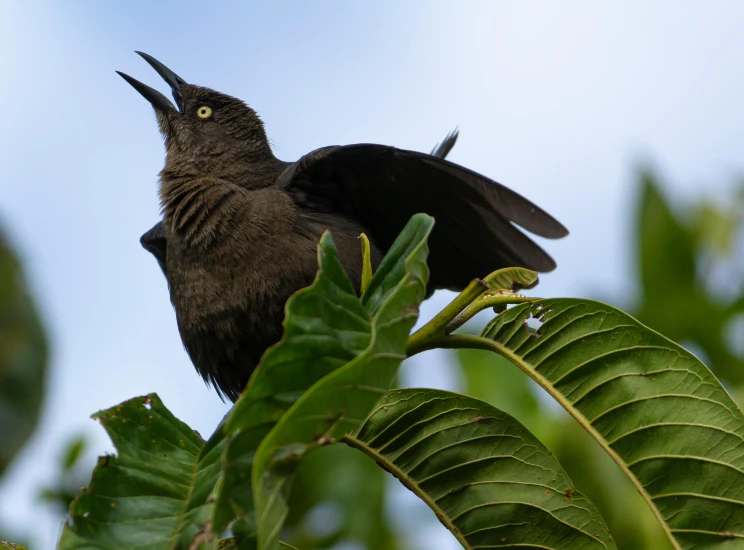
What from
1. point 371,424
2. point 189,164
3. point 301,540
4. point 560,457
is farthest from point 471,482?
point 189,164

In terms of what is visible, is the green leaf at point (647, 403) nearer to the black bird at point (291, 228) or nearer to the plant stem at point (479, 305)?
the plant stem at point (479, 305)

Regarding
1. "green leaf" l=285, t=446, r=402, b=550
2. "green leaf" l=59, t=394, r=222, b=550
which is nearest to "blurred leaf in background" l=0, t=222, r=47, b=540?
"green leaf" l=285, t=446, r=402, b=550

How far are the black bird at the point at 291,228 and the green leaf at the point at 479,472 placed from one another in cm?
117

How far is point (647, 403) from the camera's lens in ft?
6.29

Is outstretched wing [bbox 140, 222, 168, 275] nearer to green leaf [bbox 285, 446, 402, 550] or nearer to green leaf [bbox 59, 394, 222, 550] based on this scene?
green leaf [bbox 285, 446, 402, 550]

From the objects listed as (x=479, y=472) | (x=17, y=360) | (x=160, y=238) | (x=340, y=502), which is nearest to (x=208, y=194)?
(x=160, y=238)

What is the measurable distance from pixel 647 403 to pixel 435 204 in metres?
1.84

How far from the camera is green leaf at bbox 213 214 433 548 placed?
154 centimetres

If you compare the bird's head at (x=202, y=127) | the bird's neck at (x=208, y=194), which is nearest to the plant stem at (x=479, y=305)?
the bird's neck at (x=208, y=194)

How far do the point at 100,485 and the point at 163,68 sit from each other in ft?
10.6

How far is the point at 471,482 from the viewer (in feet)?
6.80

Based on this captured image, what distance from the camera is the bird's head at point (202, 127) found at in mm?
4070

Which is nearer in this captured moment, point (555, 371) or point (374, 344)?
point (374, 344)

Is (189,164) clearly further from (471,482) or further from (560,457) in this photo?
(471,482)
